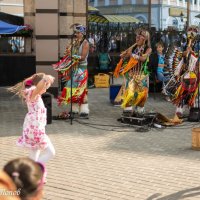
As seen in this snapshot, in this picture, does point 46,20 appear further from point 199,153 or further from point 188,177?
point 188,177

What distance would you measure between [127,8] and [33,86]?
50991 mm

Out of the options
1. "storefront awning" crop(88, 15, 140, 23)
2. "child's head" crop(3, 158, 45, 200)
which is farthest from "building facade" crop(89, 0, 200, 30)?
"child's head" crop(3, 158, 45, 200)

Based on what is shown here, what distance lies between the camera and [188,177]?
660 centimetres

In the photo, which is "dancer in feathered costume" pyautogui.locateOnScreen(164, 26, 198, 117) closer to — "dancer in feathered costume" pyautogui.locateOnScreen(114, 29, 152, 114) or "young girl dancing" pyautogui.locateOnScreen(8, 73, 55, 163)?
"dancer in feathered costume" pyautogui.locateOnScreen(114, 29, 152, 114)

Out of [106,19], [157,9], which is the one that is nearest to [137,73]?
[106,19]

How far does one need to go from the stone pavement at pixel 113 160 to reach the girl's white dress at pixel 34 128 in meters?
0.55

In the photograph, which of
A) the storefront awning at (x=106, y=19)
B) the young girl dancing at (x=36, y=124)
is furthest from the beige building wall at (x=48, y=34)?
the young girl dancing at (x=36, y=124)

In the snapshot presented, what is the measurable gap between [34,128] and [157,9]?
47.1 m

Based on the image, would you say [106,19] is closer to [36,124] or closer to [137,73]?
[137,73]

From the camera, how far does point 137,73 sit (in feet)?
35.6

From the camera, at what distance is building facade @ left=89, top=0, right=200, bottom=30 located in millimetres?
52000

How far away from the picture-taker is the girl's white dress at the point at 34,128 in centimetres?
617

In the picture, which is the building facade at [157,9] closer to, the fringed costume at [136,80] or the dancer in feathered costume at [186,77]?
the dancer in feathered costume at [186,77]

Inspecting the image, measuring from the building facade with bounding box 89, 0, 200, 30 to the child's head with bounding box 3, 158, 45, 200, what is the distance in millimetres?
48877
